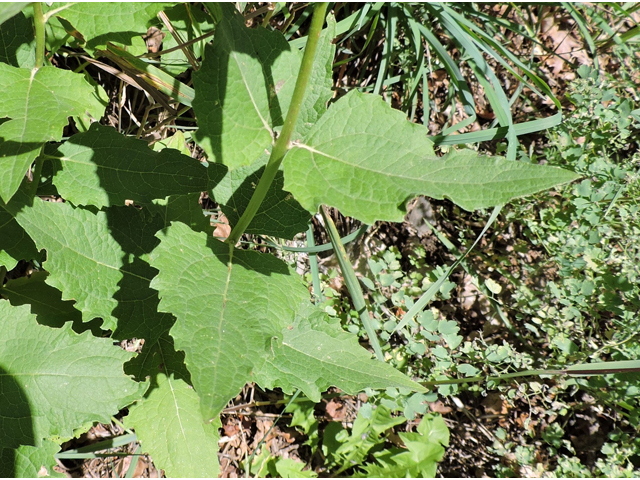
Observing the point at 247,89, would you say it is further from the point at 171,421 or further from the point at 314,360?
the point at 171,421

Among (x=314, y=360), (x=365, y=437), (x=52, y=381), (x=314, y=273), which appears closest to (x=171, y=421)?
(x=52, y=381)

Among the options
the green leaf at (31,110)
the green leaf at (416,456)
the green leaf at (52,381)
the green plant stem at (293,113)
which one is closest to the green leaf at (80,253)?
the green leaf at (52,381)

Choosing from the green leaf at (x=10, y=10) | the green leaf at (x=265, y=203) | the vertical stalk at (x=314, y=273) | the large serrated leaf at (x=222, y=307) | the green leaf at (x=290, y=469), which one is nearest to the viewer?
the green leaf at (x=10, y=10)

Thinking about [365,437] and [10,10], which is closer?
[10,10]

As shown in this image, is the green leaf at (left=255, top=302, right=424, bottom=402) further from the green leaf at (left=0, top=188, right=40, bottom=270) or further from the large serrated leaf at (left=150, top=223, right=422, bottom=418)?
the green leaf at (left=0, top=188, right=40, bottom=270)

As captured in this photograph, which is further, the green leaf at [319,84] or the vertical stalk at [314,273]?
the vertical stalk at [314,273]

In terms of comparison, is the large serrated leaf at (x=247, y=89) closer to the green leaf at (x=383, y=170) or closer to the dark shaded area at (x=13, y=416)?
the green leaf at (x=383, y=170)
